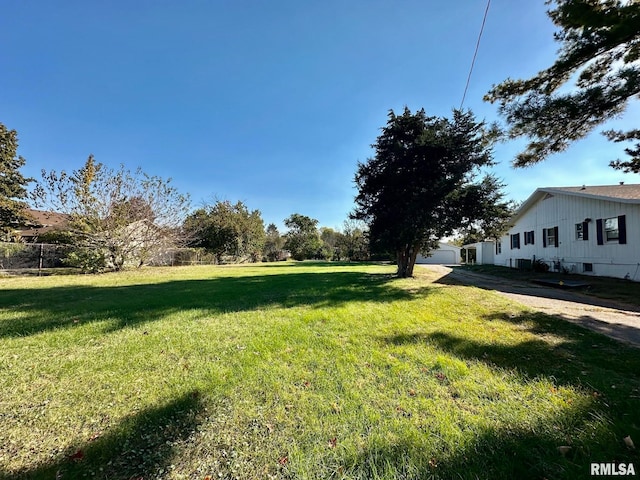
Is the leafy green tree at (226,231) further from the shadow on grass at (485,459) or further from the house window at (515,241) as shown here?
the shadow on grass at (485,459)

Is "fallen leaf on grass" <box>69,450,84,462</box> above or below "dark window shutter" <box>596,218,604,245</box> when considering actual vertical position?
below

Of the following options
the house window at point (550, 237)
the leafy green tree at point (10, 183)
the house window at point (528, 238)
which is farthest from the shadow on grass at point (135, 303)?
the leafy green tree at point (10, 183)

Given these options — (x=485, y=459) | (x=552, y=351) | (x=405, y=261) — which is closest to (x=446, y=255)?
(x=405, y=261)

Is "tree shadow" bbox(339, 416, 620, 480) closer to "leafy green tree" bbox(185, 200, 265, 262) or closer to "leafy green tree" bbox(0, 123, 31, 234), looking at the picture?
"leafy green tree" bbox(0, 123, 31, 234)

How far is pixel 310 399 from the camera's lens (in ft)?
8.09

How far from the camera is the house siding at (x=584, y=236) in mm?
10328

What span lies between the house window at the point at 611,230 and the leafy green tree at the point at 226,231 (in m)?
29.1

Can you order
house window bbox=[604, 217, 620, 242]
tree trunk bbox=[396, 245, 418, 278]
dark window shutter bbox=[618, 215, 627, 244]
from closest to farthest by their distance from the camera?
dark window shutter bbox=[618, 215, 627, 244]
house window bbox=[604, 217, 620, 242]
tree trunk bbox=[396, 245, 418, 278]

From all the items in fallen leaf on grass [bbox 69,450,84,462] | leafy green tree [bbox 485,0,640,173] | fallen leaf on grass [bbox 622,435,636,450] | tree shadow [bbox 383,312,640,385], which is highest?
leafy green tree [bbox 485,0,640,173]

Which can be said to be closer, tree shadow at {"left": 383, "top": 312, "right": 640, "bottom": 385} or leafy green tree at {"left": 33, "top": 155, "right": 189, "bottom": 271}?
tree shadow at {"left": 383, "top": 312, "right": 640, "bottom": 385}

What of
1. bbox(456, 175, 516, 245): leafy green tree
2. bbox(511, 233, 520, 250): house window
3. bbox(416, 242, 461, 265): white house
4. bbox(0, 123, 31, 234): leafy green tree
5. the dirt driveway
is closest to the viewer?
the dirt driveway

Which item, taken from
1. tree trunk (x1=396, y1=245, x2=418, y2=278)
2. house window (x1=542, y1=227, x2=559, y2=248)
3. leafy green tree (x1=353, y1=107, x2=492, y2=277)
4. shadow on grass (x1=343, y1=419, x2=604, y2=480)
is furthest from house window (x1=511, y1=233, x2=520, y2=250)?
shadow on grass (x1=343, y1=419, x2=604, y2=480)

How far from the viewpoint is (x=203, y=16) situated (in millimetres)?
7625

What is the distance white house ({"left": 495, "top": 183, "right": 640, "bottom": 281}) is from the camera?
1041cm
